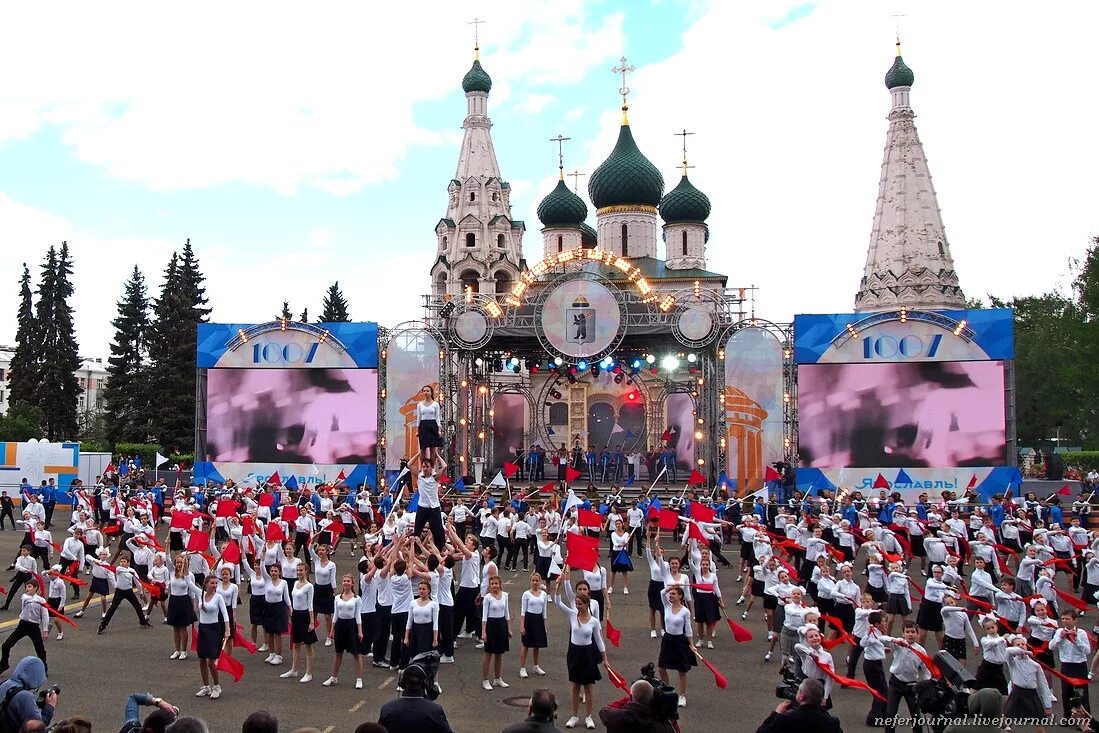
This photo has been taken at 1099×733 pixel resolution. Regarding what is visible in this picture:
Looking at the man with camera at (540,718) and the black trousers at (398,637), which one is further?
the black trousers at (398,637)

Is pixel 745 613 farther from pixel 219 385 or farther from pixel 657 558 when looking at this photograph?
pixel 219 385

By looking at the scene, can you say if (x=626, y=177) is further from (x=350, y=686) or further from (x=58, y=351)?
(x=350, y=686)

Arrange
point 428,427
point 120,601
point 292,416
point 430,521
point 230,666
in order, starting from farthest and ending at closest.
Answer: point 292,416, point 428,427, point 120,601, point 430,521, point 230,666

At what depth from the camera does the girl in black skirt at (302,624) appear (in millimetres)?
12414

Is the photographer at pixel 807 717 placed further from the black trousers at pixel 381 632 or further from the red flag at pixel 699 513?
the red flag at pixel 699 513

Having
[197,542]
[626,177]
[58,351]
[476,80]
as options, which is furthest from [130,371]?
[197,542]

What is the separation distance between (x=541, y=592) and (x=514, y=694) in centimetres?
136

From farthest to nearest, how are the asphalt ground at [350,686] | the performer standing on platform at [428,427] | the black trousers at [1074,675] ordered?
the performer standing on platform at [428,427] → the asphalt ground at [350,686] → the black trousers at [1074,675]

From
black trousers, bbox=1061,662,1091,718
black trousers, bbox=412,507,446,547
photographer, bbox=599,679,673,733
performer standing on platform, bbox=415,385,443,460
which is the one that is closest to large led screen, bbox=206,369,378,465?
performer standing on platform, bbox=415,385,443,460

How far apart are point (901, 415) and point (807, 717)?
88.8 ft

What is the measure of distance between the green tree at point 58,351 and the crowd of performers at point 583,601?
38617mm

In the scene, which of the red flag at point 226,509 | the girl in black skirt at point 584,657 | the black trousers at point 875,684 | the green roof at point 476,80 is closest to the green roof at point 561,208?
the green roof at point 476,80

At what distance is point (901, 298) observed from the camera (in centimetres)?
4612

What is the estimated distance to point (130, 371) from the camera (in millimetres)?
58156
